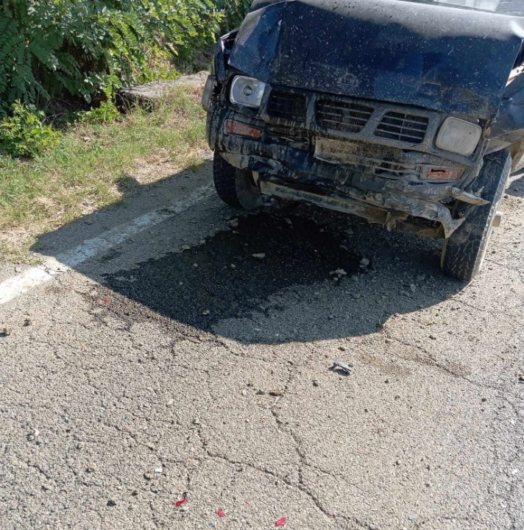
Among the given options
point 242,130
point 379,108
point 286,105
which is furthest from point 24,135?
point 379,108

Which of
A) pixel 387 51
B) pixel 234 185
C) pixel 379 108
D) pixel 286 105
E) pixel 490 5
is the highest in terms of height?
pixel 490 5

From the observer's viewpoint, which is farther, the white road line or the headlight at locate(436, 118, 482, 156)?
the white road line

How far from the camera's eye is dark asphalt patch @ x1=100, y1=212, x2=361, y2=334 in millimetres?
4070

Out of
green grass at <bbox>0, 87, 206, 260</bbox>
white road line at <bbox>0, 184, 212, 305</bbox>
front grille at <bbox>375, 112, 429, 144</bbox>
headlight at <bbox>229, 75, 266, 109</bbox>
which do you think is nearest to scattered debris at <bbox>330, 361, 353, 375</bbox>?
front grille at <bbox>375, 112, 429, 144</bbox>

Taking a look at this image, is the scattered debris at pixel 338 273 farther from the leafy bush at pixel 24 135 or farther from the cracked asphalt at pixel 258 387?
the leafy bush at pixel 24 135

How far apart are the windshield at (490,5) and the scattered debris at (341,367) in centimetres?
287

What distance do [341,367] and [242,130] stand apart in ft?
5.72

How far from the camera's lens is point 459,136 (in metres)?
3.99

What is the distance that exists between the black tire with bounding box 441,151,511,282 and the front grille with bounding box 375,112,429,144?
70 centimetres

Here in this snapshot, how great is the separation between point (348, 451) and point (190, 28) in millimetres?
6662

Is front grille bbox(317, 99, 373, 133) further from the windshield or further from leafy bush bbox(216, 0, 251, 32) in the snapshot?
leafy bush bbox(216, 0, 251, 32)

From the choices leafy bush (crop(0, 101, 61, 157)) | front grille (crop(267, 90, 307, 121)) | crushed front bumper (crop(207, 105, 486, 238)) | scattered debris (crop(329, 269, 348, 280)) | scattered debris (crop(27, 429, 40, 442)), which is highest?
front grille (crop(267, 90, 307, 121))

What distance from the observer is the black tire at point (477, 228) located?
4.45 metres

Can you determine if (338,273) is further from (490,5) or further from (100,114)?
(100,114)
